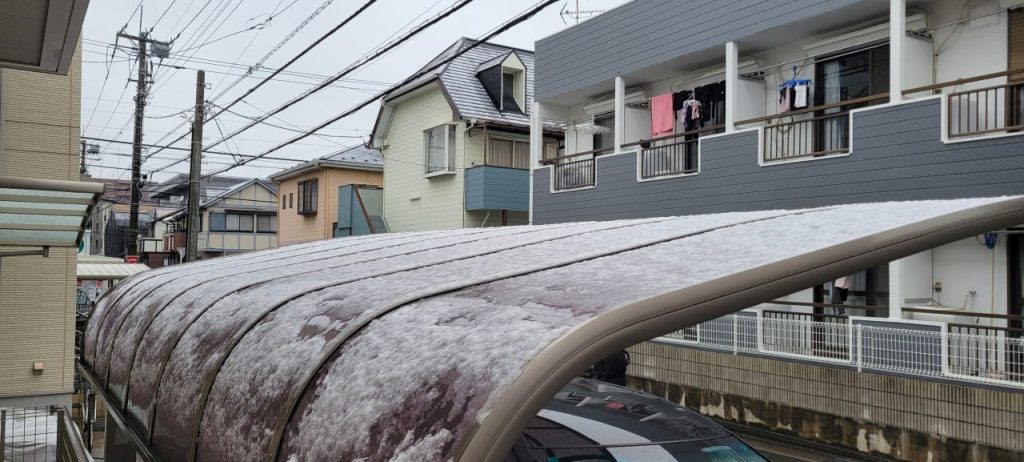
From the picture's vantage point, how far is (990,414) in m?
8.66

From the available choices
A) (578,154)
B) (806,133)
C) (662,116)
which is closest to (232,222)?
(578,154)

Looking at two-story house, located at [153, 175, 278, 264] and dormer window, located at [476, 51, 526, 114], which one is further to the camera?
two-story house, located at [153, 175, 278, 264]

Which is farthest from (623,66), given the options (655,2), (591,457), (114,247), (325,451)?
(114,247)

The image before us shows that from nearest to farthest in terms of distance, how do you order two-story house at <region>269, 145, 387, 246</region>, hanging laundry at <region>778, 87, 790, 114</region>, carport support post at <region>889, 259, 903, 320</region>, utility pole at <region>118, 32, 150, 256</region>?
carport support post at <region>889, 259, 903, 320</region> < hanging laundry at <region>778, 87, 790, 114</region> < utility pole at <region>118, 32, 150, 256</region> < two-story house at <region>269, 145, 387, 246</region>

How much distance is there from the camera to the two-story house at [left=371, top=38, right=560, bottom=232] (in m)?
21.0

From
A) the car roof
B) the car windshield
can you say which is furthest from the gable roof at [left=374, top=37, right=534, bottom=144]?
the car windshield

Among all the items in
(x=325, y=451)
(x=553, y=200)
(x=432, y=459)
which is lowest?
(x=325, y=451)

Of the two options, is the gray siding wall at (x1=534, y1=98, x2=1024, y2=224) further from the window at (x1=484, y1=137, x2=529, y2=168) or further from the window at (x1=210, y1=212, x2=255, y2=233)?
the window at (x1=210, y1=212, x2=255, y2=233)

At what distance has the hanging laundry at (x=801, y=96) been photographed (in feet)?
38.8

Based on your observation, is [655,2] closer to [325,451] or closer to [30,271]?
[30,271]

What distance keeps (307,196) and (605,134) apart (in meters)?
17.0

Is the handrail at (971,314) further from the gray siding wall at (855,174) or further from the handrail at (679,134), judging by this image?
the handrail at (679,134)

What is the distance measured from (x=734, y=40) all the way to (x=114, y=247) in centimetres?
5616

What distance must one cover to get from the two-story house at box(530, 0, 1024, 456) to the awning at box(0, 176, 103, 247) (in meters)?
8.92
